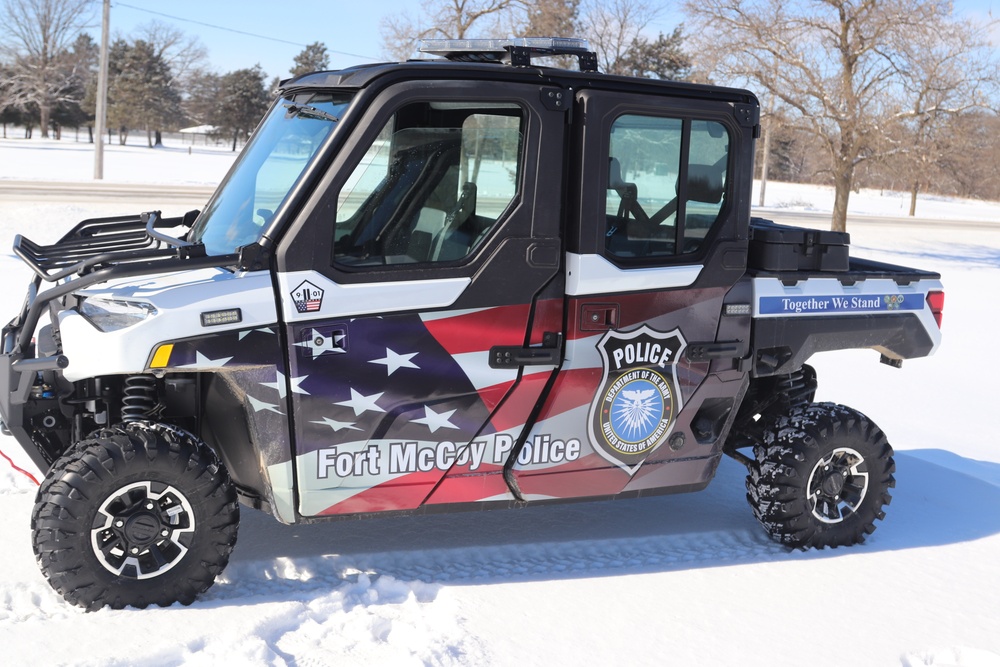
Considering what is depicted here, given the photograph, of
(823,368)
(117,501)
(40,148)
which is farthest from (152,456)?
(40,148)

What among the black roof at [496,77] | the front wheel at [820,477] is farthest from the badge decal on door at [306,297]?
the front wheel at [820,477]

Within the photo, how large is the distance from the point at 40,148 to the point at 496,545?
50.9m

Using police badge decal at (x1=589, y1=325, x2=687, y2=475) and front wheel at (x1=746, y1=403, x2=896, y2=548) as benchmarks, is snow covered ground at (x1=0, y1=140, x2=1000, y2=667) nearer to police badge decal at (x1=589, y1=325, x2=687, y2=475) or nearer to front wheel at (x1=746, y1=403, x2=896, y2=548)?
front wheel at (x1=746, y1=403, x2=896, y2=548)

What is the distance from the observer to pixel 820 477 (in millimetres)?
4668

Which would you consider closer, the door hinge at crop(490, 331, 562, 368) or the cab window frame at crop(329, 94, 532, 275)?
the cab window frame at crop(329, 94, 532, 275)

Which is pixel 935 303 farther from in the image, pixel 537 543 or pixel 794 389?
pixel 537 543

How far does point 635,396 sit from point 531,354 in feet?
1.84

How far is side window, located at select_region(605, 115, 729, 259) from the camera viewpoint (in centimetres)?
405

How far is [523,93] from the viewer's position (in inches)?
151

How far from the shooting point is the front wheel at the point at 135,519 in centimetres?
354

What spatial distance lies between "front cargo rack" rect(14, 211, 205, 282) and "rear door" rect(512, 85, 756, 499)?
1.59 metres

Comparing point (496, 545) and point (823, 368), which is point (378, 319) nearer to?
point (496, 545)

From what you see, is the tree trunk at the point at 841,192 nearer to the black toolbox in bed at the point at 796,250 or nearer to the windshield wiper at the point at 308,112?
the black toolbox in bed at the point at 796,250

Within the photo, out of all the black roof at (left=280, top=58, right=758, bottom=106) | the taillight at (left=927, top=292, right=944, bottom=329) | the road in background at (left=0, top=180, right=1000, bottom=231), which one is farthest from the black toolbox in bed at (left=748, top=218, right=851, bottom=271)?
the road in background at (left=0, top=180, right=1000, bottom=231)
